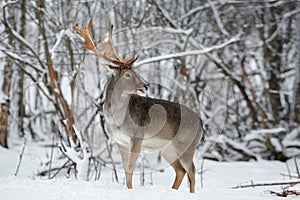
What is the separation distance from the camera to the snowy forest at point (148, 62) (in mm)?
5043

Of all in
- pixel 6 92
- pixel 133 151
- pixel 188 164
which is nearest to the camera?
pixel 133 151

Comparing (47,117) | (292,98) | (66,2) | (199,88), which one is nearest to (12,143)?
(47,117)

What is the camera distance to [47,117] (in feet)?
24.6

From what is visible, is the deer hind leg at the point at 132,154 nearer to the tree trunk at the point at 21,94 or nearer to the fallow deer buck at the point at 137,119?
the fallow deer buck at the point at 137,119

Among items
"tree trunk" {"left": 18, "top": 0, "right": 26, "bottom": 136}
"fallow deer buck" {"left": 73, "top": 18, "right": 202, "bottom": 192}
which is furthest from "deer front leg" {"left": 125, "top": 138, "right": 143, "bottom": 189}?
"tree trunk" {"left": 18, "top": 0, "right": 26, "bottom": 136}

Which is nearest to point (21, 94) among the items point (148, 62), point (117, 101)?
point (148, 62)

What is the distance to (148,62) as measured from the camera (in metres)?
4.07

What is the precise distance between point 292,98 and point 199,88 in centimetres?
387

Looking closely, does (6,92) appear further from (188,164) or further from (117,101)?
(188,164)

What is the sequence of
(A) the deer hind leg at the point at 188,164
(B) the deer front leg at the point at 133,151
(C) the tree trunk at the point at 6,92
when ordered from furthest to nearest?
(C) the tree trunk at the point at 6,92 → (A) the deer hind leg at the point at 188,164 → (B) the deer front leg at the point at 133,151

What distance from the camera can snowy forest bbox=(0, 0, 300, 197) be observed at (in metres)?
5.04

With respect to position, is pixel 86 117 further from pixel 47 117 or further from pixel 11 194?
pixel 11 194

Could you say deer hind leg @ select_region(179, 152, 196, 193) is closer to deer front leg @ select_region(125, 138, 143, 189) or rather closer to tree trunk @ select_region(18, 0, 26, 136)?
deer front leg @ select_region(125, 138, 143, 189)

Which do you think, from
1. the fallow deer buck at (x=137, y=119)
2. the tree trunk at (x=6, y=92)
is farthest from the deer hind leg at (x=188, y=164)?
the tree trunk at (x=6, y=92)
